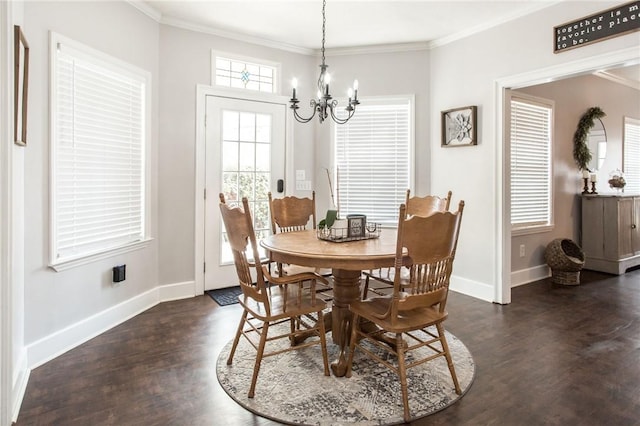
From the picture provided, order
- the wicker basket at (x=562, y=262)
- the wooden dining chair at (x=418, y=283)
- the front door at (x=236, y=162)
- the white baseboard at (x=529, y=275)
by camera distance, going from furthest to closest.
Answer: the white baseboard at (x=529, y=275), the wicker basket at (x=562, y=262), the front door at (x=236, y=162), the wooden dining chair at (x=418, y=283)

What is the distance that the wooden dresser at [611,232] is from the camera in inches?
193

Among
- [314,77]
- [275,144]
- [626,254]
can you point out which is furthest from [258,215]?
[626,254]

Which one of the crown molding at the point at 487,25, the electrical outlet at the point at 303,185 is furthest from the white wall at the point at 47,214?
the crown molding at the point at 487,25

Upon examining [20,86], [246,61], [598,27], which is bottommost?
[20,86]

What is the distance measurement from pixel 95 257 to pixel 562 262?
15.9 feet

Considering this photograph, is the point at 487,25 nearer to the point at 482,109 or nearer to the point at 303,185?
the point at 482,109

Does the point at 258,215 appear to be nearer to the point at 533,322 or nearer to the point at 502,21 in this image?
the point at 533,322

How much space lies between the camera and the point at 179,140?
3.82 metres

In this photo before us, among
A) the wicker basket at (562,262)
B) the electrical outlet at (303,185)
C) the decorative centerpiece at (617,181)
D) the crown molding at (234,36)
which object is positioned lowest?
the wicker basket at (562,262)

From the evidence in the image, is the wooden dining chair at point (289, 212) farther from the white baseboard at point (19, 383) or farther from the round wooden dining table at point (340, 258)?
the white baseboard at point (19, 383)

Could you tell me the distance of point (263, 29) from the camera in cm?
397

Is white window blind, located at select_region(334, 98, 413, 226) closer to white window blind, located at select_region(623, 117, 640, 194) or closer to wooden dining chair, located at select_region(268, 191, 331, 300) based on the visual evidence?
wooden dining chair, located at select_region(268, 191, 331, 300)

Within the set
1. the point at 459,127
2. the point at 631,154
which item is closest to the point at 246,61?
the point at 459,127

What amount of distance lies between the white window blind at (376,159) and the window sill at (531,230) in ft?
4.45
